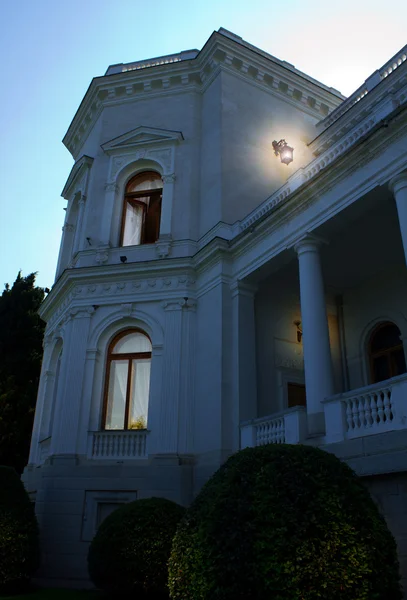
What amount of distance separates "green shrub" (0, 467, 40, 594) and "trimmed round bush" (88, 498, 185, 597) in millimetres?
1552

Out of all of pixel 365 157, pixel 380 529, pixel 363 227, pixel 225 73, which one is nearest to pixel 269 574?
pixel 380 529

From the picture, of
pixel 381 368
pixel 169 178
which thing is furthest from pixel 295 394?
pixel 169 178

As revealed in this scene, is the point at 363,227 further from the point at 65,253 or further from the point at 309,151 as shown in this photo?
the point at 65,253

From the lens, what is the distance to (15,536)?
11.5 metres

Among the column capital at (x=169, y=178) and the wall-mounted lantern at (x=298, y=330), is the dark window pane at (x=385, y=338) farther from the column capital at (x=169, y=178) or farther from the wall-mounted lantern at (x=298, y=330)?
the column capital at (x=169, y=178)

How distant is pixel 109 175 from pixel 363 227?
9.88 m

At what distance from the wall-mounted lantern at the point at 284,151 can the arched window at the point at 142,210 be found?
439 cm

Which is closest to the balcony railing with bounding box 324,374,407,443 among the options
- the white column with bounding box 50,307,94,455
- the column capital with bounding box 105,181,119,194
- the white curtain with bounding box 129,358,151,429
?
the white curtain with bounding box 129,358,151,429

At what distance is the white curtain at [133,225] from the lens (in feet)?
62.6

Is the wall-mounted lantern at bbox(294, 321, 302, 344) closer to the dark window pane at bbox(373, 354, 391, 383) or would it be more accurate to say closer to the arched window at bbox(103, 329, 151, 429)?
the dark window pane at bbox(373, 354, 391, 383)

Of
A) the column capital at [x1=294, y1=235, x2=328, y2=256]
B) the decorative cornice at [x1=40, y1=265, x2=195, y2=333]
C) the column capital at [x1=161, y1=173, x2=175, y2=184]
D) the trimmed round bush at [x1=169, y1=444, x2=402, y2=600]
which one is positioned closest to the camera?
the trimmed round bush at [x1=169, y1=444, x2=402, y2=600]

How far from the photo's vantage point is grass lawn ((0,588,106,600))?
10.7 metres

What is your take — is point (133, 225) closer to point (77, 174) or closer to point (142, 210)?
point (142, 210)

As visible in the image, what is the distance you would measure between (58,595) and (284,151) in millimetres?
14864
